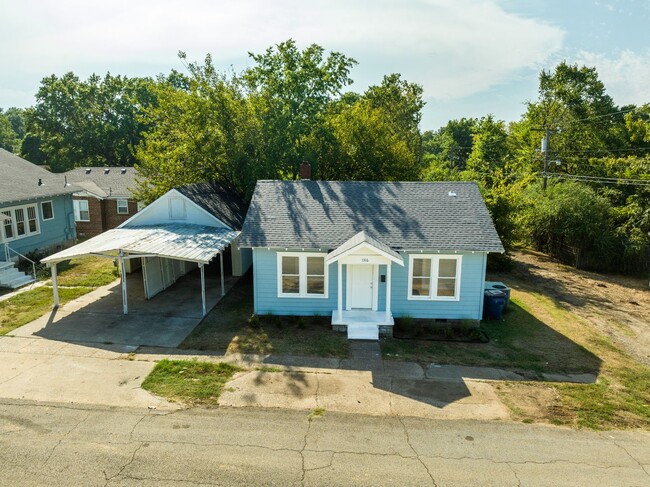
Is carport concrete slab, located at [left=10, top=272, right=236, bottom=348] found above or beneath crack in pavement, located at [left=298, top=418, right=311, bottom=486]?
above

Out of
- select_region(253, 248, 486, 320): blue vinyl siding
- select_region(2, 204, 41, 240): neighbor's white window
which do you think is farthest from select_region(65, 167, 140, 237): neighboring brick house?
select_region(253, 248, 486, 320): blue vinyl siding

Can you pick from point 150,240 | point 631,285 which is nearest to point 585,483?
point 150,240

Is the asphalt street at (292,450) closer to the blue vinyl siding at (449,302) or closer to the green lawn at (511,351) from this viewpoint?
the green lawn at (511,351)

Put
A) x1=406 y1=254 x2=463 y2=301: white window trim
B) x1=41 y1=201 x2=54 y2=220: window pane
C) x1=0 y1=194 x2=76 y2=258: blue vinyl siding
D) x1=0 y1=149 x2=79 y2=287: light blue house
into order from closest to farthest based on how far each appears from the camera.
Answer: x1=406 y1=254 x2=463 y2=301: white window trim, x1=0 y1=149 x2=79 y2=287: light blue house, x1=0 y1=194 x2=76 y2=258: blue vinyl siding, x1=41 y1=201 x2=54 y2=220: window pane

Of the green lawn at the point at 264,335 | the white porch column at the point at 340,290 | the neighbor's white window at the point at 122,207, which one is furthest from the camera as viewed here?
the neighbor's white window at the point at 122,207

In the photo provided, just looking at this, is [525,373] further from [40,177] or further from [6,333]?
[40,177]

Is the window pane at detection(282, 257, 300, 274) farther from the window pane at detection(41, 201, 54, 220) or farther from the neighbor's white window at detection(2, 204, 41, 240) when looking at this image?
the window pane at detection(41, 201, 54, 220)

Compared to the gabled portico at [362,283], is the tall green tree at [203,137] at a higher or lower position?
higher

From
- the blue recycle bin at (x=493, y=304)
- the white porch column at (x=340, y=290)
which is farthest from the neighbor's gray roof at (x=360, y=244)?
the blue recycle bin at (x=493, y=304)
